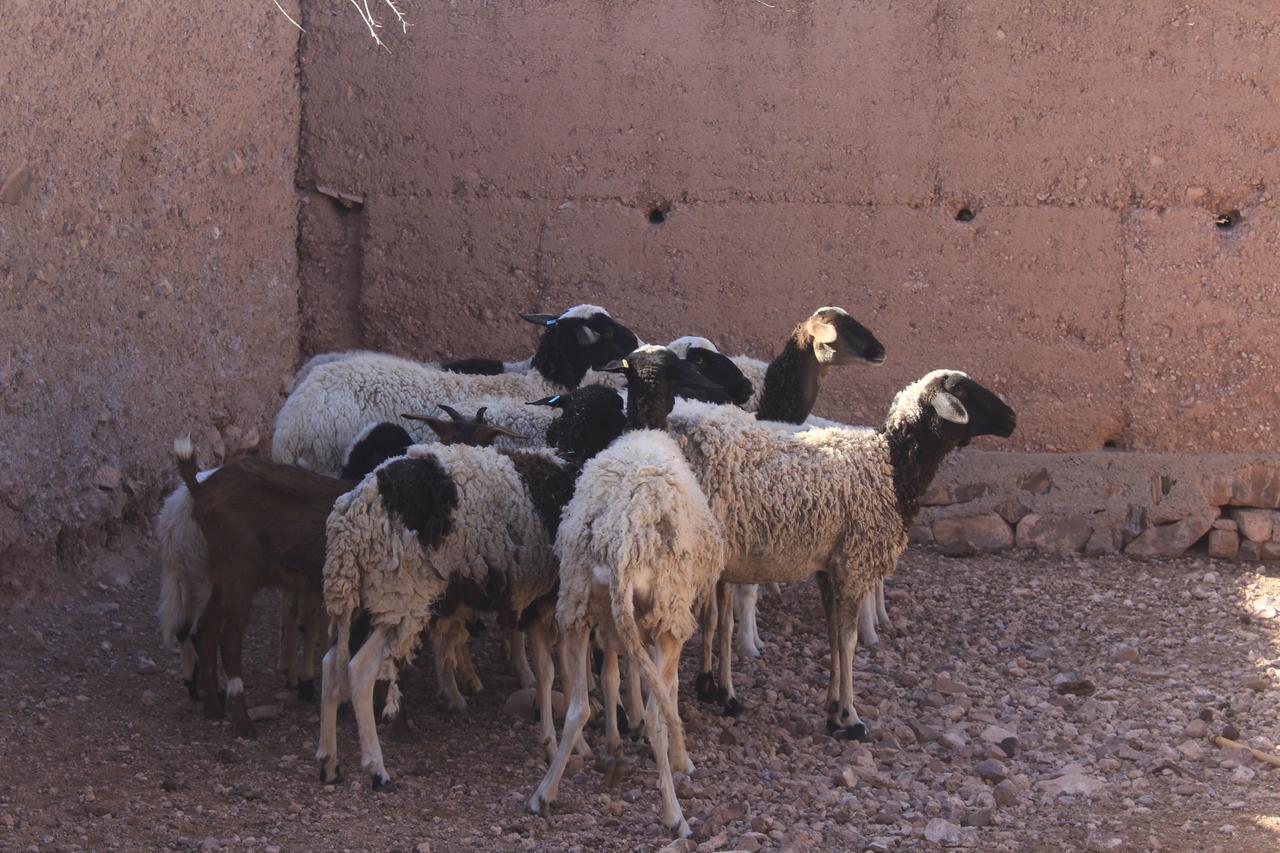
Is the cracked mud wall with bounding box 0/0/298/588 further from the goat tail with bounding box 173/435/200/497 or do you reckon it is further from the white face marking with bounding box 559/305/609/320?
the white face marking with bounding box 559/305/609/320

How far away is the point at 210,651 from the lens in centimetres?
558

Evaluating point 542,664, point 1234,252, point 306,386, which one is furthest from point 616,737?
point 1234,252

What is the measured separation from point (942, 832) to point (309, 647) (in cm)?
289

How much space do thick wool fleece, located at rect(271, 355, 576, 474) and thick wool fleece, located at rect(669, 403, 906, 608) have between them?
3.74 ft

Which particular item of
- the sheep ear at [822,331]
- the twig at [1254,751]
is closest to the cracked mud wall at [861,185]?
the sheep ear at [822,331]

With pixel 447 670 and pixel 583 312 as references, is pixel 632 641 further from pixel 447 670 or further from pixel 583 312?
pixel 583 312

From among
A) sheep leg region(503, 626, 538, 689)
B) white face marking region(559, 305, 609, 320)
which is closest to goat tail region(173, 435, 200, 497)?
sheep leg region(503, 626, 538, 689)

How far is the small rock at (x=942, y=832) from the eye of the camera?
180 inches

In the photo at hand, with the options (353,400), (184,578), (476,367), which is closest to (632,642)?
(184,578)

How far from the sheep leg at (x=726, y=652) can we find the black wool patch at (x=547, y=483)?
100cm

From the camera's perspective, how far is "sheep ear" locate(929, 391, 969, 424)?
19.8ft

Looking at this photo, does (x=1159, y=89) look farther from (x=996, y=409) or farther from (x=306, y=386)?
(x=306, y=386)

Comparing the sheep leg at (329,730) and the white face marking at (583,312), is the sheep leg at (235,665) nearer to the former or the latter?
the sheep leg at (329,730)

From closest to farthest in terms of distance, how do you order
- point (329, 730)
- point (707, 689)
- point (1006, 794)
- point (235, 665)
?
point (1006, 794) → point (329, 730) → point (235, 665) → point (707, 689)
